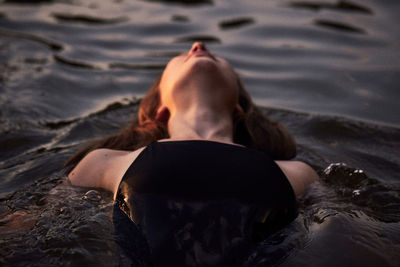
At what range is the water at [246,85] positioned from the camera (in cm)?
224

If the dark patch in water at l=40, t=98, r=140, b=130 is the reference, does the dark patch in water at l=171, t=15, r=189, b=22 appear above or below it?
above

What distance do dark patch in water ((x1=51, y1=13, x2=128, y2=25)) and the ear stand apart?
14.1 ft

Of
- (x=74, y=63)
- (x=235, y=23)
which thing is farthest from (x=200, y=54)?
(x=235, y=23)

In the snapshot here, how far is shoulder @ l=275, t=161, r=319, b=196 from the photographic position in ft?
8.93

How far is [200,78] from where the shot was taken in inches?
114

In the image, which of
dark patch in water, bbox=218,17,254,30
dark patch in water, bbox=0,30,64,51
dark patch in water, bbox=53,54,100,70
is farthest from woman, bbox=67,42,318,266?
dark patch in water, bbox=218,17,254,30

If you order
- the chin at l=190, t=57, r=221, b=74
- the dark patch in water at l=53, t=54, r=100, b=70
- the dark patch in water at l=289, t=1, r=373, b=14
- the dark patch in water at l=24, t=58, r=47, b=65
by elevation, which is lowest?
the dark patch in water at l=53, t=54, r=100, b=70

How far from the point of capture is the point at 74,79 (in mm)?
5113

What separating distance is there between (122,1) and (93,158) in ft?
18.0

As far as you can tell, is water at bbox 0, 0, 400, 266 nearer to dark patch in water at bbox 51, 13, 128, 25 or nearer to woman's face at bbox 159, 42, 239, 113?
dark patch in water at bbox 51, 13, 128, 25

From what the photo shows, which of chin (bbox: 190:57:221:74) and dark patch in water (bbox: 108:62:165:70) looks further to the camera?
dark patch in water (bbox: 108:62:165:70)

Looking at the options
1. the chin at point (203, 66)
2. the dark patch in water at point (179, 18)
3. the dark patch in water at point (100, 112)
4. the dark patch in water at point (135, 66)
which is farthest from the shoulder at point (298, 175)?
the dark patch in water at point (179, 18)

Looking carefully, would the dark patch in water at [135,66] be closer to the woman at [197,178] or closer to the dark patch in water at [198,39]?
the dark patch in water at [198,39]

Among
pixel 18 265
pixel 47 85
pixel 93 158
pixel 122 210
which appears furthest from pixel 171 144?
pixel 47 85
